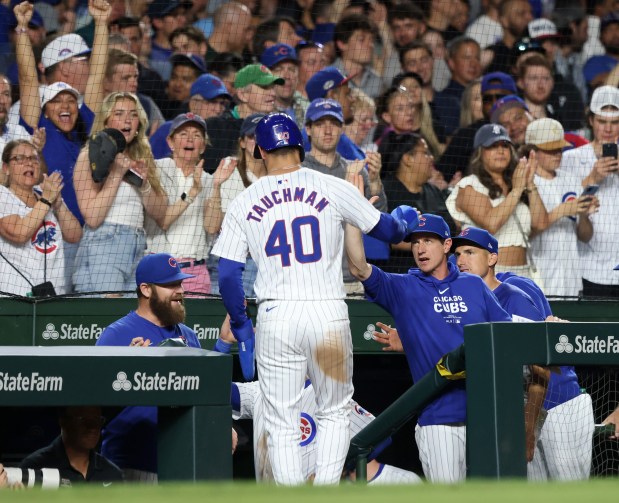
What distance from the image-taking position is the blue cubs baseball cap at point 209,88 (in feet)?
27.1

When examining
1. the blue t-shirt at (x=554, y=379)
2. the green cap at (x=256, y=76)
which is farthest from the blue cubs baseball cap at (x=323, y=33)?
the blue t-shirt at (x=554, y=379)

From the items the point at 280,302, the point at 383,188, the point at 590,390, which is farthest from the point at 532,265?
the point at 280,302

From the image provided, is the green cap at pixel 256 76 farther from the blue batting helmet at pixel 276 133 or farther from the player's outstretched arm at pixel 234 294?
the player's outstretched arm at pixel 234 294

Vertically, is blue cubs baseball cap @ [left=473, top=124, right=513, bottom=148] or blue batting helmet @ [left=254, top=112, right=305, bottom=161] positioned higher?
blue cubs baseball cap @ [left=473, top=124, right=513, bottom=148]

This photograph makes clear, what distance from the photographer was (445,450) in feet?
17.4

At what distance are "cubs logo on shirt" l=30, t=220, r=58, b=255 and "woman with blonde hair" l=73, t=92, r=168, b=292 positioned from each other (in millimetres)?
183

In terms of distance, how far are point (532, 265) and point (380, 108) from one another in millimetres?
1947

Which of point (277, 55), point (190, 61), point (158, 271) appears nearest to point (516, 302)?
point (158, 271)

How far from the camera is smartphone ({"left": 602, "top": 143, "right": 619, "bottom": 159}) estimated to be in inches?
331

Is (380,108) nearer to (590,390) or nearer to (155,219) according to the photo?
(155,219)

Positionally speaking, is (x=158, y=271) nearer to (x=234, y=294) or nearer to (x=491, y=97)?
(x=234, y=294)

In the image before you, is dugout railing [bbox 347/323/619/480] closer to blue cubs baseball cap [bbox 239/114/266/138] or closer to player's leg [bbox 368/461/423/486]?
player's leg [bbox 368/461/423/486]

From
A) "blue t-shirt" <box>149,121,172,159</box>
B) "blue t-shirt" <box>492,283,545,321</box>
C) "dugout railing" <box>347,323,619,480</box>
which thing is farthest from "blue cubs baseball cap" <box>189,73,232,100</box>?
"dugout railing" <box>347,323,619,480</box>

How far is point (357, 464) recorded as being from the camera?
555 centimetres
